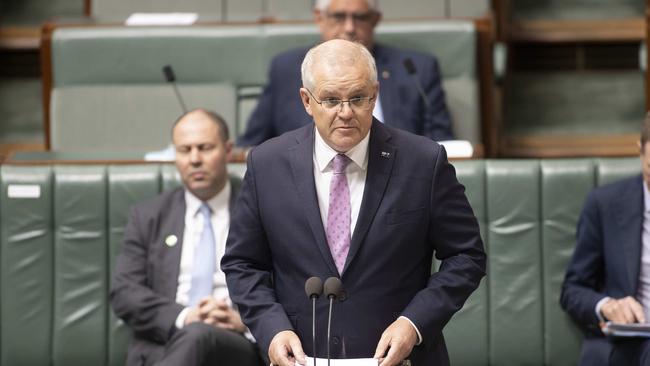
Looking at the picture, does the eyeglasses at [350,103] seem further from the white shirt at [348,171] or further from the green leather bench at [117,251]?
the green leather bench at [117,251]

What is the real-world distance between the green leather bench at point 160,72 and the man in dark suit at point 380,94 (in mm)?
177

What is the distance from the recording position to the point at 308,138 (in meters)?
1.85

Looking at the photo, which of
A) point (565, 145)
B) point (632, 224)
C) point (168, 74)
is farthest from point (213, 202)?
point (565, 145)

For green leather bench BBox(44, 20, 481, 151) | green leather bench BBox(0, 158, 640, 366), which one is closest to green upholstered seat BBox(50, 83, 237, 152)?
green leather bench BBox(44, 20, 481, 151)

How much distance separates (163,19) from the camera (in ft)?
12.7

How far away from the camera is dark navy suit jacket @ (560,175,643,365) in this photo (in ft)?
8.30

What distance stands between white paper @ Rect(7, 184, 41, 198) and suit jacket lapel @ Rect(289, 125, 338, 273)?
1154 mm

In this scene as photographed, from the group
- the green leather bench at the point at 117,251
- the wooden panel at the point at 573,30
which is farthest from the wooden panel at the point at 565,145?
the green leather bench at the point at 117,251

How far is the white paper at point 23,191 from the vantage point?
9.23ft

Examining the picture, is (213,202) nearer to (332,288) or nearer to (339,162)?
(339,162)

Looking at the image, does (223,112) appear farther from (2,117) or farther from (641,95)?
(641,95)

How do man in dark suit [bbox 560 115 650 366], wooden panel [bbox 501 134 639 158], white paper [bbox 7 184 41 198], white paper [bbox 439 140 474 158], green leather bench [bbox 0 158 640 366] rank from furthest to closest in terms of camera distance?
wooden panel [bbox 501 134 639 158] < white paper [bbox 439 140 474 158] < white paper [bbox 7 184 41 198] < green leather bench [bbox 0 158 640 366] < man in dark suit [bbox 560 115 650 366]

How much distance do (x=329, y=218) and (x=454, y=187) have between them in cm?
20

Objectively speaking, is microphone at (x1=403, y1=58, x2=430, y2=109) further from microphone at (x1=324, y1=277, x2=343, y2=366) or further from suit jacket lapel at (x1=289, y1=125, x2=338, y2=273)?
microphone at (x1=324, y1=277, x2=343, y2=366)
